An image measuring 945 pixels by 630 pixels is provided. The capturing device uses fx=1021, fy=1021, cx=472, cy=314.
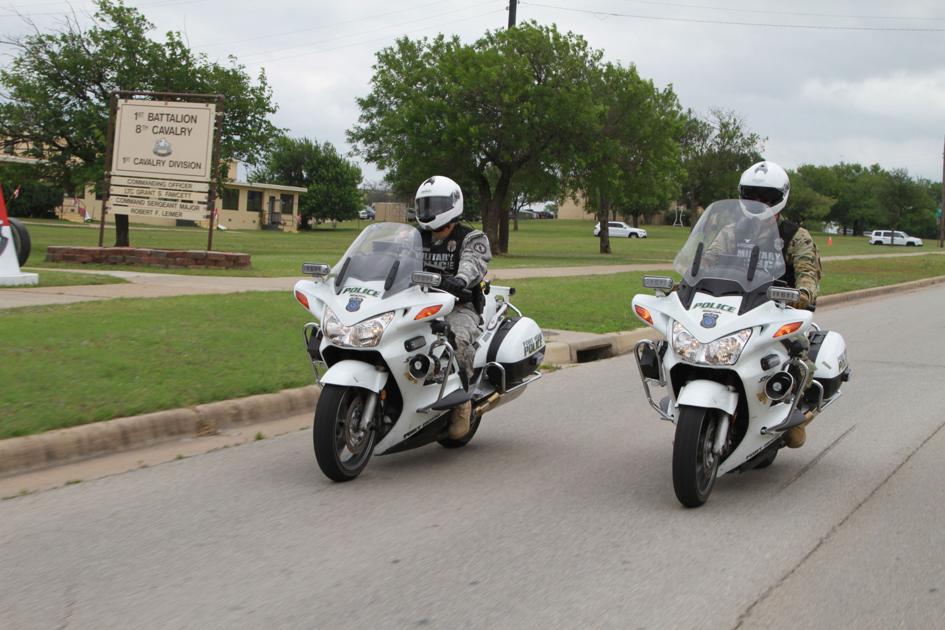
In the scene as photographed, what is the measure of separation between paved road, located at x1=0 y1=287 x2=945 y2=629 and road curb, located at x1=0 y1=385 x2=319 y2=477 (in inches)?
21.2

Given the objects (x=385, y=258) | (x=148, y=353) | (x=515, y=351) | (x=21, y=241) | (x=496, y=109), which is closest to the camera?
(x=385, y=258)

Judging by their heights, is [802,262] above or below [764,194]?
below

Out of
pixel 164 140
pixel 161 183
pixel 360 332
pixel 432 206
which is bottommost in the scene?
pixel 360 332

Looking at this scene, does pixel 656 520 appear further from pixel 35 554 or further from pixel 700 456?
pixel 35 554

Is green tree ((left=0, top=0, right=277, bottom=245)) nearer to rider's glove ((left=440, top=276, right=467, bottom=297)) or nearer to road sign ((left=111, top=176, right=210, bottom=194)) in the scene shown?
road sign ((left=111, top=176, right=210, bottom=194))

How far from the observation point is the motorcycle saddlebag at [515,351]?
7012mm

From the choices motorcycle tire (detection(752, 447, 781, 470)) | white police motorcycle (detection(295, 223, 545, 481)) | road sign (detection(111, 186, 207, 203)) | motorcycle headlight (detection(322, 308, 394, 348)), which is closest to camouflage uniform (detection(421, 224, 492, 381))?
white police motorcycle (detection(295, 223, 545, 481))

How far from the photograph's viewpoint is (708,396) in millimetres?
5324

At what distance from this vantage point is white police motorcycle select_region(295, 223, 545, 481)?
5.83 meters

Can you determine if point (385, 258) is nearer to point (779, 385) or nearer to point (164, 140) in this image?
point (779, 385)

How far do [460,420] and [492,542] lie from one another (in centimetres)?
165

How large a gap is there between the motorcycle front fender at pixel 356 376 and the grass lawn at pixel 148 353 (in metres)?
2.05

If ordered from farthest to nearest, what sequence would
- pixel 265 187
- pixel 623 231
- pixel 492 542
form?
pixel 623 231 → pixel 265 187 → pixel 492 542

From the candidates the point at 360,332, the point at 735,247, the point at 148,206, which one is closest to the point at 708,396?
the point at 735,247
